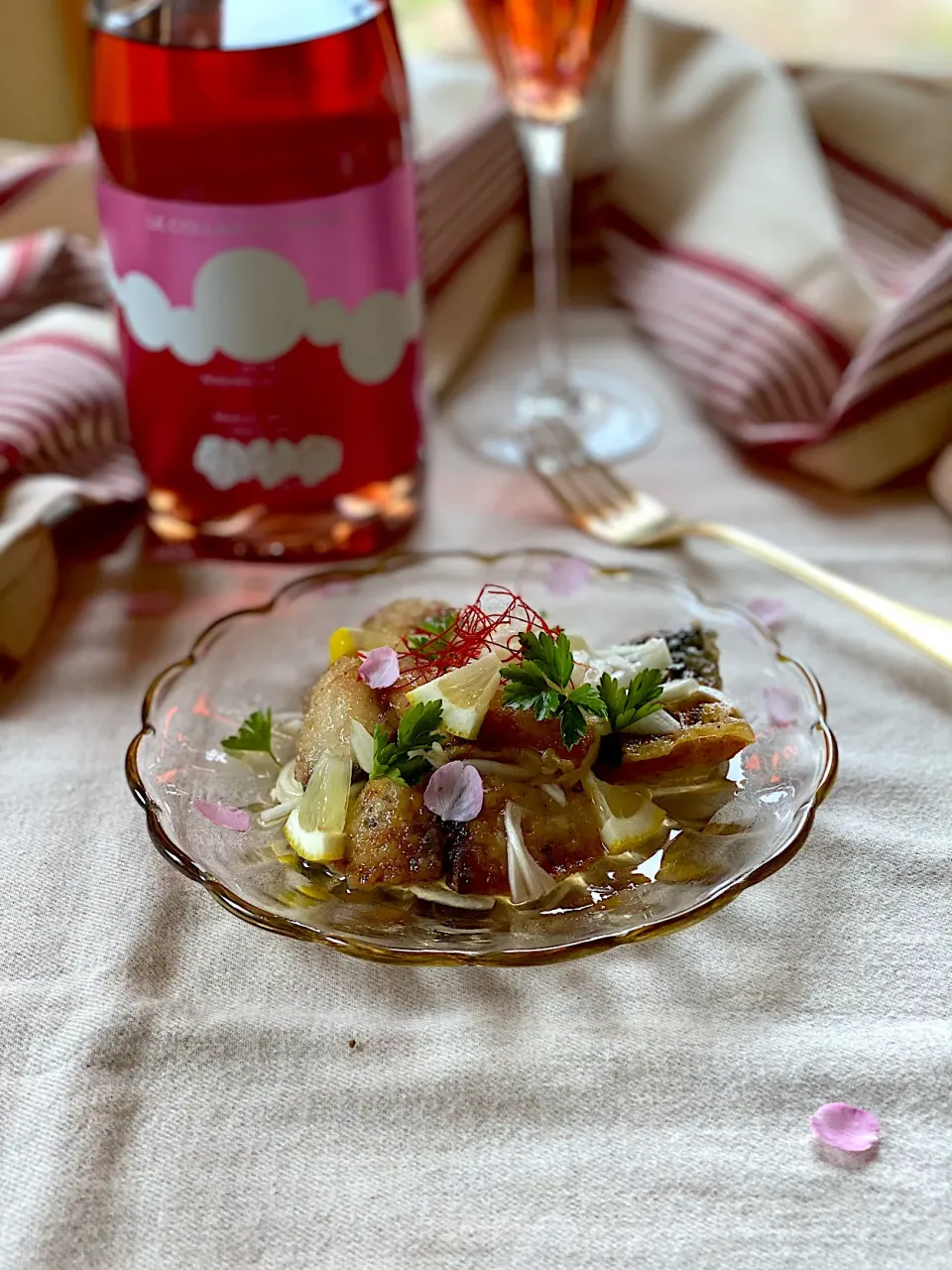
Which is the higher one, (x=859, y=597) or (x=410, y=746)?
(x=410, y=746)

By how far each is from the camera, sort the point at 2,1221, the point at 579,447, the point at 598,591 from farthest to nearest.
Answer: the point at 579,447
the point at 598,591
the point at 2,1221

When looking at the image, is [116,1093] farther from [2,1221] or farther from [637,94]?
[637,94]

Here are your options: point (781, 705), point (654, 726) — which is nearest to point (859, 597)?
point (781, 705)

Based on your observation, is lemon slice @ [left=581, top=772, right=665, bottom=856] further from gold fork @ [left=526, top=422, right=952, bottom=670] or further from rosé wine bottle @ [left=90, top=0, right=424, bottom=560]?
rosé wine bottle @ [left=90, top=0, right=424, bottom=560]

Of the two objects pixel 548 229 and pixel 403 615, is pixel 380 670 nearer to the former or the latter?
pixel 403 615

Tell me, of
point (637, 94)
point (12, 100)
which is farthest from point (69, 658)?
point (12, 100)

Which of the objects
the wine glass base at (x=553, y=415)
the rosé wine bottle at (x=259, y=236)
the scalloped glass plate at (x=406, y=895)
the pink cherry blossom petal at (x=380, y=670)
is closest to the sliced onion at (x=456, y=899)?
the scalloped glass plate at (x=406, y=895)
